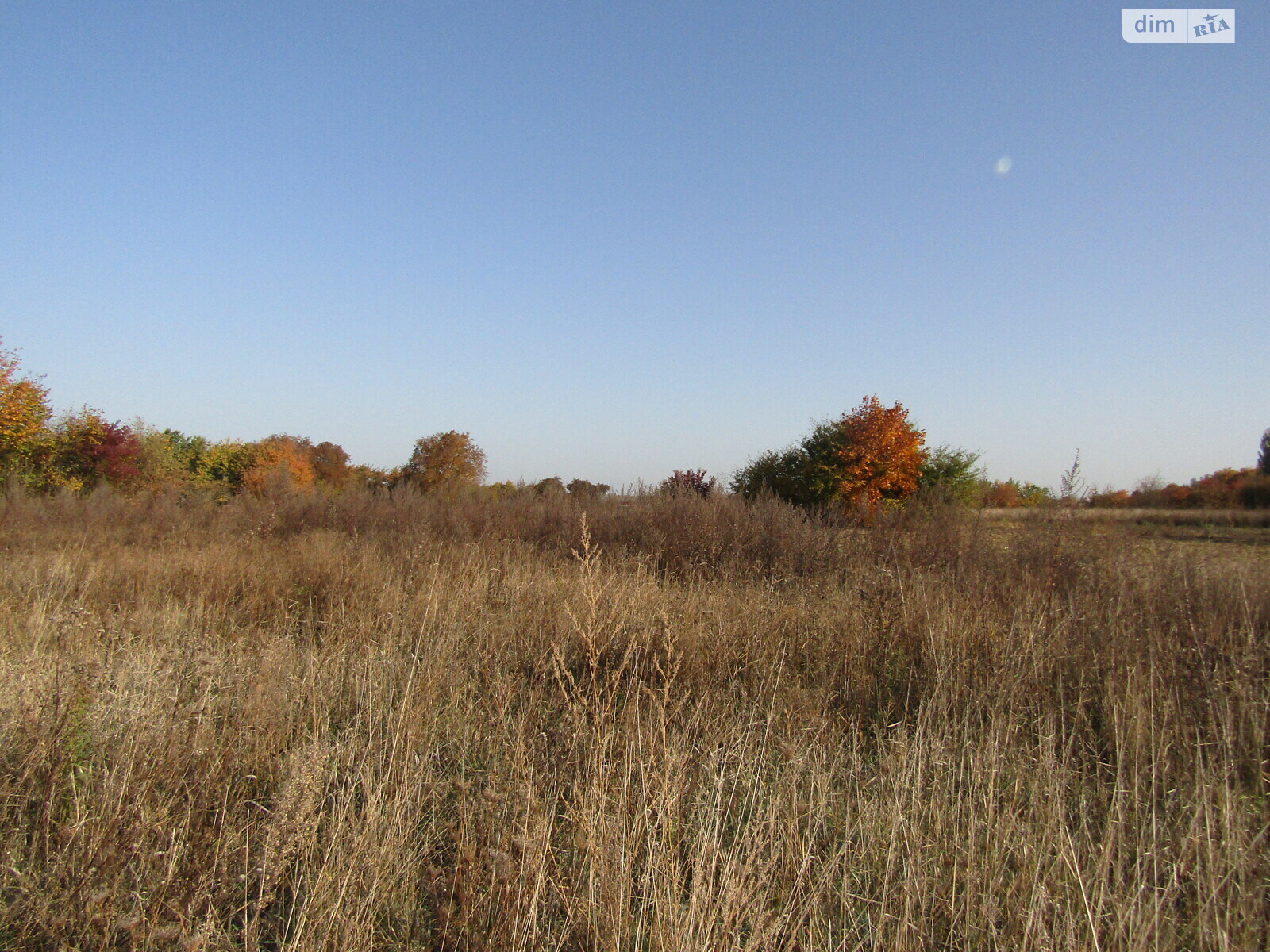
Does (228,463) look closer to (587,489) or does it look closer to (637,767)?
(587,489)

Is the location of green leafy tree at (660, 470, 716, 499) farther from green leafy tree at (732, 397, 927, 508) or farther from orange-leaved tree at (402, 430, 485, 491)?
orange-leaved tree at (402, 430, 485, 491)

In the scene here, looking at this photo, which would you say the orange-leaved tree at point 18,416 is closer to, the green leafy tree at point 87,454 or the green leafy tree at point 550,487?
the green leafy tree at point 87,454

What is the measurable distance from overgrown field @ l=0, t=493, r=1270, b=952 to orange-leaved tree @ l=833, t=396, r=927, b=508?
48.4 feet

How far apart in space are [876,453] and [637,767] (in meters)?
20.9

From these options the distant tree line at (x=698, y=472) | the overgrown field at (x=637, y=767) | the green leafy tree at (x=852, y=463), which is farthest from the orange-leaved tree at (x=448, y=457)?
the overgrown field at (x=637, y=767)

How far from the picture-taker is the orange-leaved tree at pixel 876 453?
2114 centimetres

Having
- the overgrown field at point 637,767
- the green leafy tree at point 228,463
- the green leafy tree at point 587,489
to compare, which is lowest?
the overgrown field at point 637,767

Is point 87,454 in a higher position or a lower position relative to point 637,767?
higher

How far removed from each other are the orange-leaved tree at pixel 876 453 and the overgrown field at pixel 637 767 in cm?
1474

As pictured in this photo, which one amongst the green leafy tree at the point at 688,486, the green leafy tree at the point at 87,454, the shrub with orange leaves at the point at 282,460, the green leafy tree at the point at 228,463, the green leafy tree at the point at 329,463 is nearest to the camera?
the green leafy tree at the point at 688,486

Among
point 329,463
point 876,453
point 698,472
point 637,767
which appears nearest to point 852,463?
point 876,453

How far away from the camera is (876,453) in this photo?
21625 millimetres

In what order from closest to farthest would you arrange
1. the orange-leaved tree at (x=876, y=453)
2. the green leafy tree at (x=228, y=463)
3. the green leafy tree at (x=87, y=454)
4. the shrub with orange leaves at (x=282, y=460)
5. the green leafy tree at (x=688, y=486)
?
the green leafy tree at (x=688, y=486) < the orange-leaved tree at (x=876, y=453) < the green leafy tree at (x=87, y=454) < the shrub with orange leaves at (x=282, y=460) < the green leafy tree at (x=228, y=463)

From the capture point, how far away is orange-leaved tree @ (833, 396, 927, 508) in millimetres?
21141
